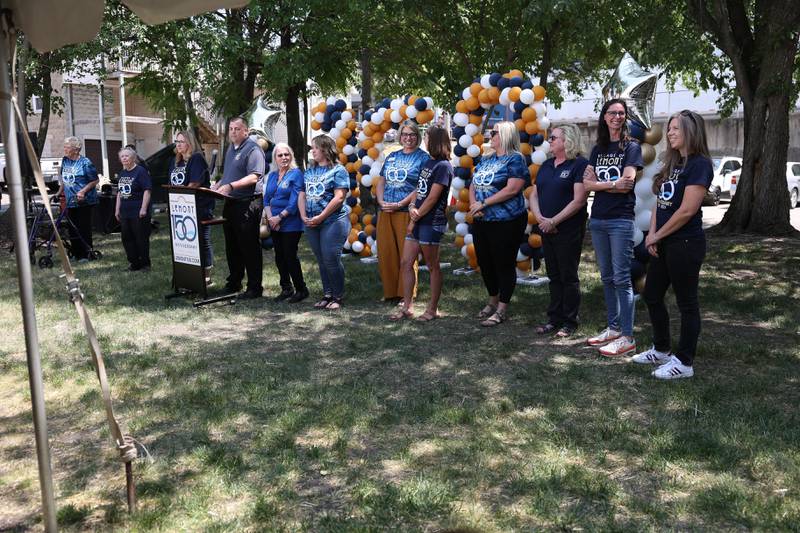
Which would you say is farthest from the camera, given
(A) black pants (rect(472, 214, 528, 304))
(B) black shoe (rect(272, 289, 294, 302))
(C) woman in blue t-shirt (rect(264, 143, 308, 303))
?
(B) black shoe (rect(272, 289, 294, 302))

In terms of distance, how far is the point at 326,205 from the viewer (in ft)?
26.4

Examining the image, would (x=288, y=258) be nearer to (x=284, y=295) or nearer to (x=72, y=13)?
(x=284, y=295)

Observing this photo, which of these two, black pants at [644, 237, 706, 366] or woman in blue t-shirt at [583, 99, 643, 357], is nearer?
black pants at [644, 237, 706, 366]

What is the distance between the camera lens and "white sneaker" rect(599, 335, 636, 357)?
6164mm

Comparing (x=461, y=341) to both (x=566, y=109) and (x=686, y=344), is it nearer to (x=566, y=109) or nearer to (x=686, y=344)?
(x=686, y=344)

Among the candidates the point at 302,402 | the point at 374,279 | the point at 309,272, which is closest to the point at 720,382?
the point at 302,402

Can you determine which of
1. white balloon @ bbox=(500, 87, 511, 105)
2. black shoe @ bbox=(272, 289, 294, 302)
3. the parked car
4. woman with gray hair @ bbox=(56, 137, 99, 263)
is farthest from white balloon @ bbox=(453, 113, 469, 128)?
the parked car

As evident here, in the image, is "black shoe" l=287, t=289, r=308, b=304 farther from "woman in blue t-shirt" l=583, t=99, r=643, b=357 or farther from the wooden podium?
"woman in blue t-shirt" l=583, t=99, r=643, b=357

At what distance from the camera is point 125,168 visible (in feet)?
35.0

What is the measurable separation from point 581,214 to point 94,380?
4135 mm

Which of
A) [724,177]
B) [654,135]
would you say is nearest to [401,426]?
[654,135]

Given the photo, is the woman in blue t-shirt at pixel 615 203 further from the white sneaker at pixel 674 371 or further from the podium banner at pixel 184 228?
the podium banner at pixel 184 228

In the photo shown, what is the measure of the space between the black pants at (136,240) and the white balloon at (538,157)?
5.29m

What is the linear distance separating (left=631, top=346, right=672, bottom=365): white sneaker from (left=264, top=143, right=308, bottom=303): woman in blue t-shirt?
3.89 metres
